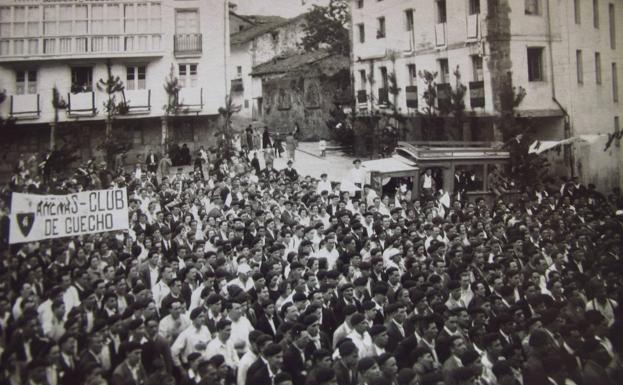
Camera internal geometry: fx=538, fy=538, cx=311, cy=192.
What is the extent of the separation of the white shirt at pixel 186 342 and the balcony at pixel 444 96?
7.35 m

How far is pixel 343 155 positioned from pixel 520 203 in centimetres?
560

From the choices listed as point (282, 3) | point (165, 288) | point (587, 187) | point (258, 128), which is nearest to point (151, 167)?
point (282, 3)

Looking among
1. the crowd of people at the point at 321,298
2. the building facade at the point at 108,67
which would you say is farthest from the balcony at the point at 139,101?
the crowd of people at the point at 321,298

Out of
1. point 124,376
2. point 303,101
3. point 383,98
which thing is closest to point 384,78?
point 383,98

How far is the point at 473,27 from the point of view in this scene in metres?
9.86

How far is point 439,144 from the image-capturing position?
1019 cm

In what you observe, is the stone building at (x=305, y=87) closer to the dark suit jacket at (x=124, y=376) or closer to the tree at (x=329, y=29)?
the tree at (x=329, y=29)

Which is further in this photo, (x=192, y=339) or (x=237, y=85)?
(x=237, y=85)

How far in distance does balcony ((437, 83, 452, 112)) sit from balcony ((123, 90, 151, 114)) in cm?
550

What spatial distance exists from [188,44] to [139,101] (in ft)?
6.17

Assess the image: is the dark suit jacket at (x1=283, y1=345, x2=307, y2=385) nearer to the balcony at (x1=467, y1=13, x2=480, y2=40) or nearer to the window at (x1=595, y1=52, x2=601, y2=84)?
the window at (x1=595, y1=52, x2=601, y2=84)

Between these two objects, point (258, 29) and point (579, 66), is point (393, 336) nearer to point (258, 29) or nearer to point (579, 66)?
point (579, 66)

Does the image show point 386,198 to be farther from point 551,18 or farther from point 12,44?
point 12,44

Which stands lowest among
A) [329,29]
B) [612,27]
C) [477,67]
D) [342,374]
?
[342,374]
